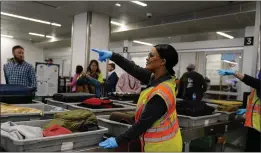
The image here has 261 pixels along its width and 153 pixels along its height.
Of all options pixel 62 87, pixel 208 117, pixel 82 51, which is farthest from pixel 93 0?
pixel 208 117

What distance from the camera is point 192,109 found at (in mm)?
2094

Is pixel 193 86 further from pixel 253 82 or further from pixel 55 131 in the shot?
pixel 55 131

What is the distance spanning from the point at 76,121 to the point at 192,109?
109 centimetres

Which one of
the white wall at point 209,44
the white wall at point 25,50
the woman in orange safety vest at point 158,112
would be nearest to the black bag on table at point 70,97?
the woman in orange safety vest at point 158,112

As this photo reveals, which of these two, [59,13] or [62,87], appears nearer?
[59,13]

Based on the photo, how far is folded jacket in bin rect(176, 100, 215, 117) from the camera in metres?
2.09

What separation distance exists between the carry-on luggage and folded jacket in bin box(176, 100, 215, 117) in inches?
50.9

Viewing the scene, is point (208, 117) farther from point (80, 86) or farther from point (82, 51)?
point (82, 51)

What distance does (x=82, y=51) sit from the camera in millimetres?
5973

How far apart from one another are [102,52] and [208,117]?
1.22 meters

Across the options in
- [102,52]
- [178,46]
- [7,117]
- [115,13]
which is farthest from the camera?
[178,46]

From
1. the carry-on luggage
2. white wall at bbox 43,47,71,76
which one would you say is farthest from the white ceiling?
white wall at bbox 43,47,71,76

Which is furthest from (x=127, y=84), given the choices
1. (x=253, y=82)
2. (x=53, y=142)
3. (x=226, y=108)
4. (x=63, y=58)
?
(x=63, y=58)

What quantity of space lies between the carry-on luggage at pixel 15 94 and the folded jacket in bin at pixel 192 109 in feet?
4.24
